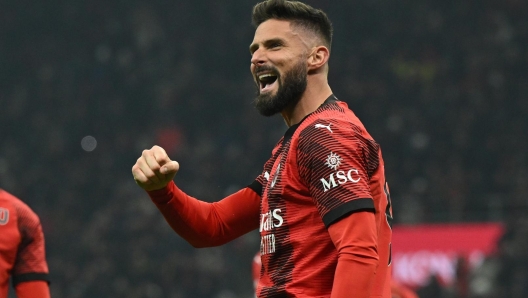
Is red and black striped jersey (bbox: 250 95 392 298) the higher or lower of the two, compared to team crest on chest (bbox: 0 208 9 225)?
higher

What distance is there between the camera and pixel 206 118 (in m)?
15.6

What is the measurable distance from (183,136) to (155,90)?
162 cm

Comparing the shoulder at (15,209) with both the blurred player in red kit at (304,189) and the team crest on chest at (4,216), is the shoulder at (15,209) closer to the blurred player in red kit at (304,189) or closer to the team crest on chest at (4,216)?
the team crest on chest at (4,216)

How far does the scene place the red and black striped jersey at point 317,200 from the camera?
2.44 m

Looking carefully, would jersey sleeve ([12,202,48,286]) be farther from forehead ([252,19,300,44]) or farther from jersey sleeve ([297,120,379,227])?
jersey sleeve ([297,120,379,227])

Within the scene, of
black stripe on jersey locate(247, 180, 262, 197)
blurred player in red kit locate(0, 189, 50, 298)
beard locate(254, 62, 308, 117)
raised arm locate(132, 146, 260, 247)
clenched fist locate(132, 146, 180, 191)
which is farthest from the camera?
blurred player in red kit locate(0, 189, 50, 298)

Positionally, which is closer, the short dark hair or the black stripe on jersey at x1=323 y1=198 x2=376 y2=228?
the black stripe on jersey at x1=323 y1=198 x2=376 y2=228

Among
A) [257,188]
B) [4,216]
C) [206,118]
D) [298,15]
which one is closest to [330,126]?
[298,15]

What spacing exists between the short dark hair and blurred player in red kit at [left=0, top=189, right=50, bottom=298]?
197 centimetres

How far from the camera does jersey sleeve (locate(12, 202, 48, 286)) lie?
4.33 m

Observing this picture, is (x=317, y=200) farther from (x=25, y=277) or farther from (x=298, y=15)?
(x=25, y=277)

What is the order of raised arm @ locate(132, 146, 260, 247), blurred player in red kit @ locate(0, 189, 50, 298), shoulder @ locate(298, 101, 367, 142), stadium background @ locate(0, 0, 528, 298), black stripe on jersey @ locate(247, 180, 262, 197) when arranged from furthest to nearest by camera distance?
stadium background @ locate(0, 0, 528, 298), blurred player in red kit @ locate(0, 189, 50, 298), black stripe on jersey @ locate(247, 180, 262, 197), raised arm @ locate(132, 146, 260, 247), shoulder @ locate(298, 101, 367, 142)

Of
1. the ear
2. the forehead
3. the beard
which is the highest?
the forehead

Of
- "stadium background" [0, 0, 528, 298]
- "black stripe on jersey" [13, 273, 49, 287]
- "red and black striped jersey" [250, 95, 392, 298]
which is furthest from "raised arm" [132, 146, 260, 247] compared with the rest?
"stadium background" [0, 0, 528, 298]
